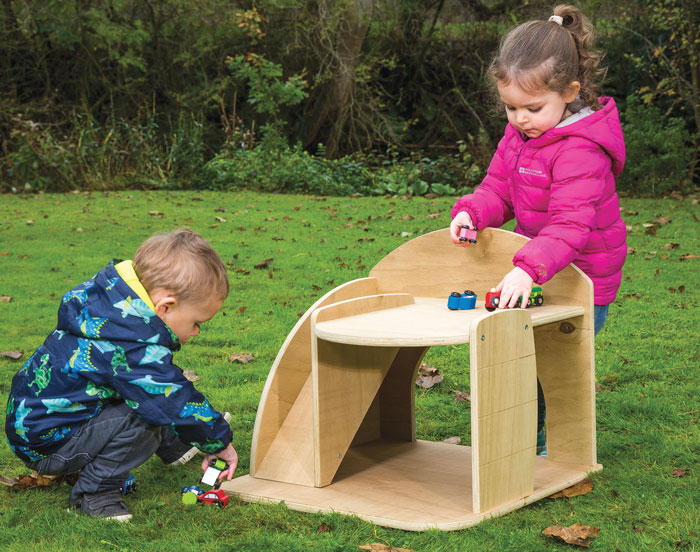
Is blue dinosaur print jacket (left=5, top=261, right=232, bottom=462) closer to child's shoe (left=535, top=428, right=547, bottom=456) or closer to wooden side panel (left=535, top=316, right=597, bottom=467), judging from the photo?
wooden side panel (left=535, top=316, right=597, bottom=467)

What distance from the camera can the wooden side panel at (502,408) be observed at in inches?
103

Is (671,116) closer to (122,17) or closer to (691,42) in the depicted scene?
(691,42)

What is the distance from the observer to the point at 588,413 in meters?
3.20

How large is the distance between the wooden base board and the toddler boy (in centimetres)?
38

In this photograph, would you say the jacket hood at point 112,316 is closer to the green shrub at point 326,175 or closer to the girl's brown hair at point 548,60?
the girl's brown hair at point 548,60

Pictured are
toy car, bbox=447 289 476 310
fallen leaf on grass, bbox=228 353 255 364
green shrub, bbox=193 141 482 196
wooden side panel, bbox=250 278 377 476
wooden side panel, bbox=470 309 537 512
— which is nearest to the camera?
wooden side panel, bbox=470 309 537 512

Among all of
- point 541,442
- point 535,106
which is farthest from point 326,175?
point 535,106

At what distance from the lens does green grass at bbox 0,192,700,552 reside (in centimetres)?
262

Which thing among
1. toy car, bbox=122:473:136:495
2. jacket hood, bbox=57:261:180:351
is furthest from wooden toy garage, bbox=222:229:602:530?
jacket hood, bbox=57:261:180:351

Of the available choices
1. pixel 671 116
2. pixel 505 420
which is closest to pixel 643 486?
pixel 505 420

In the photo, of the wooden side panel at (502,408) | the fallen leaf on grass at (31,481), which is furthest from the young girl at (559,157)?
the fallen leaf on grass at (31,481)

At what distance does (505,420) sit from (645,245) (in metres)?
Answer: 5.64

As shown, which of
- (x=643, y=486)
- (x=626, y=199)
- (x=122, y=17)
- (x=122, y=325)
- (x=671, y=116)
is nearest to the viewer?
(x=122, y=325)

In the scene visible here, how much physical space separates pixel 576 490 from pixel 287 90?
11.3 metres
